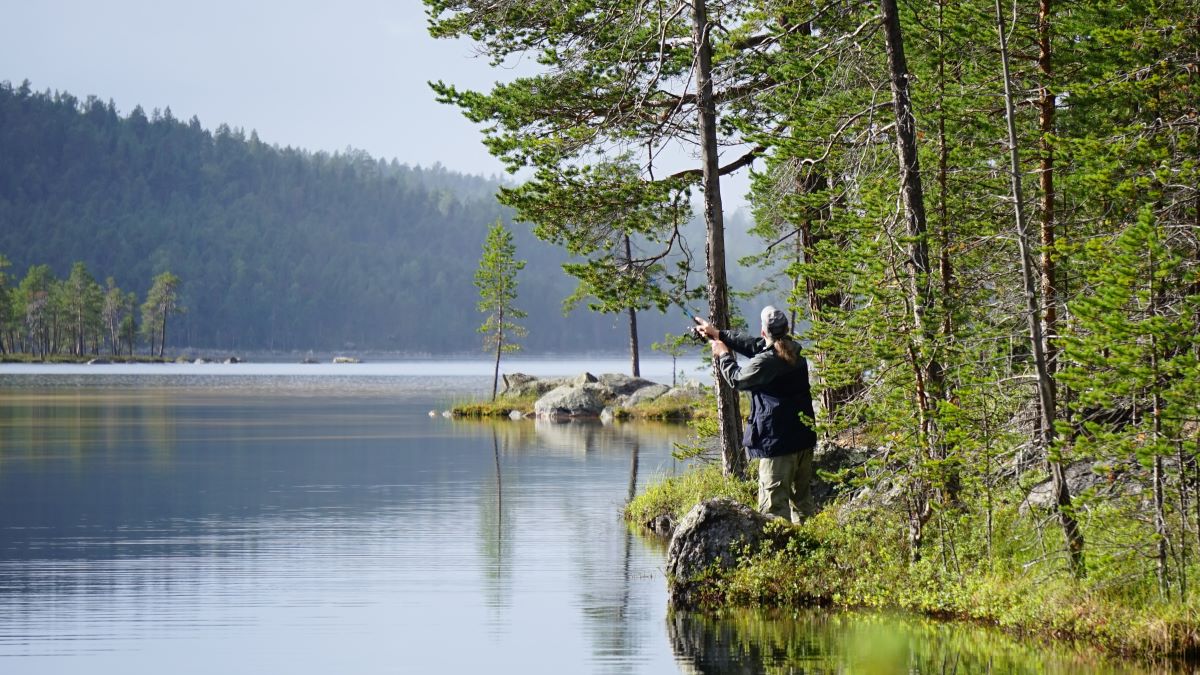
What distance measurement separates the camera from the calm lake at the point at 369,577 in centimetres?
1165

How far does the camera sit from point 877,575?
13.5 m

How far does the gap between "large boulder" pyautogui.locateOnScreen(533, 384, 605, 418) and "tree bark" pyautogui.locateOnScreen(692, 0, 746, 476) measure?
37.8 metres

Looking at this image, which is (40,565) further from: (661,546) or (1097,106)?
(1097,106)

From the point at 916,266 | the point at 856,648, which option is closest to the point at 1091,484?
the point at 916,266

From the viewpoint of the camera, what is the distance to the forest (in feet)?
36.6

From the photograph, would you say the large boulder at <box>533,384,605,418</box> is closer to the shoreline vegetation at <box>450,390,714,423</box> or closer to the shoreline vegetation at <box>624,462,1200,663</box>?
the shoreline vegetation at <box>450,390,714,423</box>

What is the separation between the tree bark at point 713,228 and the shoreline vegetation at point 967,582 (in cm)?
419

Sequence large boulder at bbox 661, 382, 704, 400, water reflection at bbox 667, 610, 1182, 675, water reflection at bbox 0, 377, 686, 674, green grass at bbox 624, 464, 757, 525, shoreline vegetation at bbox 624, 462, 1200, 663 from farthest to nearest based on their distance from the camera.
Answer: large boulder at bbox 661, 382, 704, 400 → green grass at bbox 624, 464, 757, 525 → water reflection at bbox 0, 377, 686, 674 → shoreline vegetation at bbox 624, 462, 1200, 663 → water reflection at bbox 667, 610, 1182, 675

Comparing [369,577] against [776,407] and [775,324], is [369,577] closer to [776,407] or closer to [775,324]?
[776,407]

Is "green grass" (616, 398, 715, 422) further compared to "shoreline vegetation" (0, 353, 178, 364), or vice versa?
"shoreline vegetation" (0, 353, 178, 364)

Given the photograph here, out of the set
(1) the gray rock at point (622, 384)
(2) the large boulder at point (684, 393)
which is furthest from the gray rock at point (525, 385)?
(2) the large boulder at point (684, 393)

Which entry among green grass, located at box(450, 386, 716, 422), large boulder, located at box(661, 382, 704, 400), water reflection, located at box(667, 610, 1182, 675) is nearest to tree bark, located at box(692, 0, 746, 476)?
water reflection, located at box(667, 610, 1182, 675)

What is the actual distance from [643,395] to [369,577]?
140ft

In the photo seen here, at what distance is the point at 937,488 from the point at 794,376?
5.73 ft
